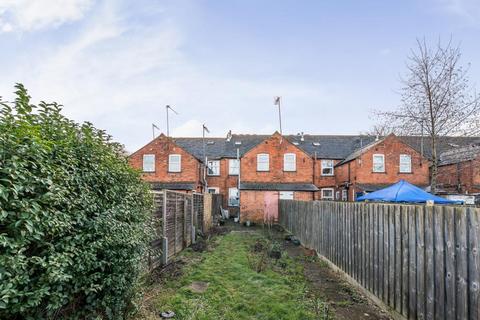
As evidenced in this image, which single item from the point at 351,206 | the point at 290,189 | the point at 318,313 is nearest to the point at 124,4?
the point at 351,206

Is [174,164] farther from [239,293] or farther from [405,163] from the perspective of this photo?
[239,293]

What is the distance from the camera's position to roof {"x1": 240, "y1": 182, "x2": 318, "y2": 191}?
80.2 ft

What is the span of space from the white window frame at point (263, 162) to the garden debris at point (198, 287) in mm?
19331

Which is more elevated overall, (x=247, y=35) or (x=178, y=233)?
(x=247, y=35)

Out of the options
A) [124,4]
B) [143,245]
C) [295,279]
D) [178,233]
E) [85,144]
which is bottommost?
[295,279]

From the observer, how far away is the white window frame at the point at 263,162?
85.0 ft

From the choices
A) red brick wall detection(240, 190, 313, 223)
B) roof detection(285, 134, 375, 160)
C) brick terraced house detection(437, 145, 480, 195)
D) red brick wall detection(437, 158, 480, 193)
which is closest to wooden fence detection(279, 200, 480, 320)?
red brick wall detection(240, 190, 313, 223)

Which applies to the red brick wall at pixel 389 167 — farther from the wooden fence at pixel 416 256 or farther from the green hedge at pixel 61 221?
the green hedge at pixel 61 221

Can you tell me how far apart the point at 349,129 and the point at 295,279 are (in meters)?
37.9

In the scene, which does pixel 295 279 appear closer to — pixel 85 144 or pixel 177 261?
pixel 177 261

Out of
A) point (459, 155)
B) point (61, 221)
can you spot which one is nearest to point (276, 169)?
point (459, 155)

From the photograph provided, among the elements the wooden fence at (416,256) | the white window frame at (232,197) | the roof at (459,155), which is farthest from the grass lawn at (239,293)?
the white window frame at (232,197)

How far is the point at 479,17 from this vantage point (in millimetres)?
10352

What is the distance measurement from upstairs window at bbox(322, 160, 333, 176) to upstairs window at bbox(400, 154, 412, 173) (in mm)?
6637
